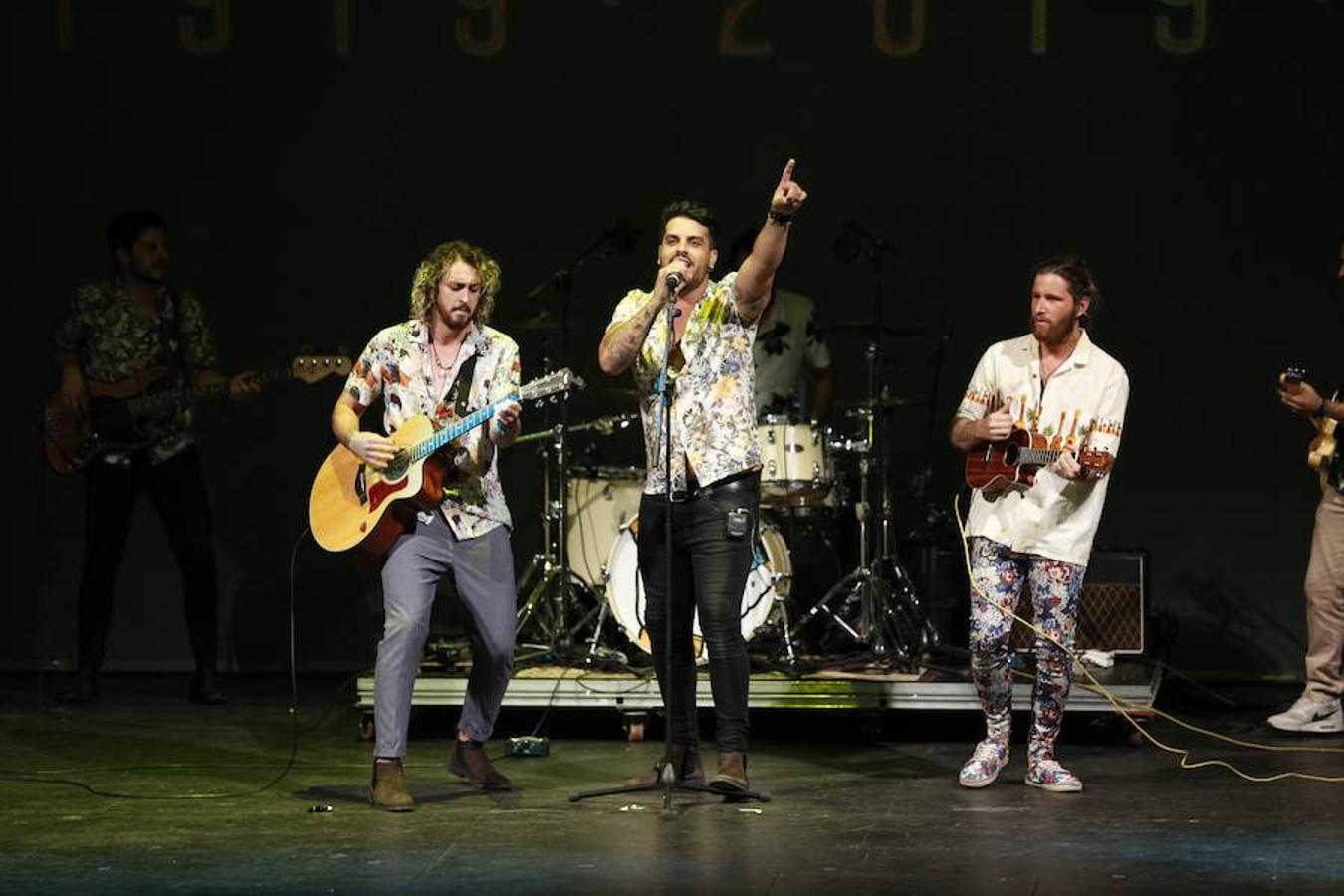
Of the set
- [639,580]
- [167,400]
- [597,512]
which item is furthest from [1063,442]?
[167,400]

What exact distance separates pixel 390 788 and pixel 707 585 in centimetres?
118

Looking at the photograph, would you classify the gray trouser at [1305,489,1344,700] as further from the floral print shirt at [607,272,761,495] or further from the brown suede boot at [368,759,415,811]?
the brown suede boot at [368,759,415,811]

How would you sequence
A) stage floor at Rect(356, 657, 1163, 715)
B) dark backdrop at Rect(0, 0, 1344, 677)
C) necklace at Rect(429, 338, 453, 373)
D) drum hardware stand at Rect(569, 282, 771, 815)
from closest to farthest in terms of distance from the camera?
drum hardware stand at Rect(569, 282, 771, 815)
necklace at Rect(429, 338, 453, 373)
stage floor at Rect(356, 657, 1163, 715)
dark backdrop at Rect(0, 0, 1344, 677)

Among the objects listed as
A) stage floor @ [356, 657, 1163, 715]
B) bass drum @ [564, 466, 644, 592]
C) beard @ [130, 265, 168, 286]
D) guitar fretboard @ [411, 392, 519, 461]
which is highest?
beard @ [130, 265, 168, 286]

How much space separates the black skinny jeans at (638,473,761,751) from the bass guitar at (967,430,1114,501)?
78cm

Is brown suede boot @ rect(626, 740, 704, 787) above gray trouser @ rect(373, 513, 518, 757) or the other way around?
the other way around

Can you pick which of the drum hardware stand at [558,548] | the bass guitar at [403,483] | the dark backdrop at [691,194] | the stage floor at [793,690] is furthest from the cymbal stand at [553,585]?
the bass guitar at [403,483]

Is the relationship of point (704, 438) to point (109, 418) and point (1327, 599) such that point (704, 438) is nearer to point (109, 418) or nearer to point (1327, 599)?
point (1327, 599)

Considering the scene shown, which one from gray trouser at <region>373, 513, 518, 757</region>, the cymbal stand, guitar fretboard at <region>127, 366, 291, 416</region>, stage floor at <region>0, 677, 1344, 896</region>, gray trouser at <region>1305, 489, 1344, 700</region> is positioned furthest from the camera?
guitar fretboard at <region>127, 366, 291, 416</region>

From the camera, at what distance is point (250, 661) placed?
1023 centimetres

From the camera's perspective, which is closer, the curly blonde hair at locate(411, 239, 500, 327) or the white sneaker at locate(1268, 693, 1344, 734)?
the curly blonde hair at locate(411, 239, 500, 327)

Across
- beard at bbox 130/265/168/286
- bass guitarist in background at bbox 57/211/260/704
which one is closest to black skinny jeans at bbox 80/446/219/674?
bass guitarist in background at bbox 57/211/260/704

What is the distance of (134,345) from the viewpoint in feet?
29.7

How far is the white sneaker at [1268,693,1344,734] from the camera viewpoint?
8.23 m
